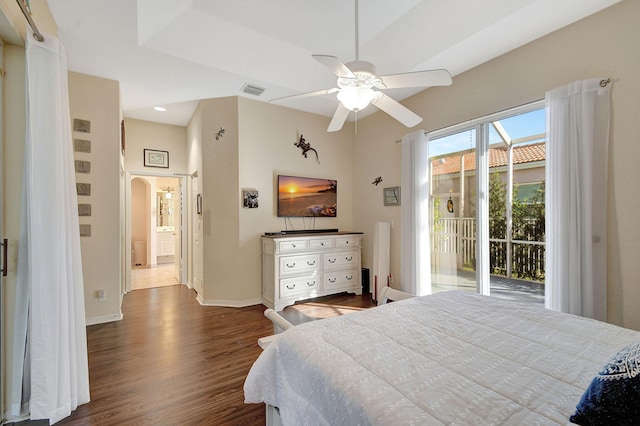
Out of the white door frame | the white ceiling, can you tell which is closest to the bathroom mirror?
the white door frame

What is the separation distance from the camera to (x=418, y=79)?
1691mm

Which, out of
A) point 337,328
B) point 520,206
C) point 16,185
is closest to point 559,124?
point 520,206

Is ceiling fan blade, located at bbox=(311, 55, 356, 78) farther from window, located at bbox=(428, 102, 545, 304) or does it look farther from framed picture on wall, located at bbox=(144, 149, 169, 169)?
framed picture on wall, located at bbox=(144, 149, 169, 169)

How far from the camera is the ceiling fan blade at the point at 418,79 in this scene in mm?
1639

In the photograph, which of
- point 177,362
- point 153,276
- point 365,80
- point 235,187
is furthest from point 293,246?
point 153,276

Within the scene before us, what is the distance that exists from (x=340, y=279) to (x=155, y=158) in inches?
147

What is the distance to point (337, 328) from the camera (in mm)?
1357

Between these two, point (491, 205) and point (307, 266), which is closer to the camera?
point (491, 205)

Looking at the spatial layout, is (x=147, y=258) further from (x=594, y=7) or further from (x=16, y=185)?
(x=594, y=7)

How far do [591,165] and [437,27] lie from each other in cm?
172

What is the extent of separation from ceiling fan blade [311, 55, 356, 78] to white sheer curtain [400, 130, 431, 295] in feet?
7.02

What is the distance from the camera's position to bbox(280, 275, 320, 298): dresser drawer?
11.9 feet

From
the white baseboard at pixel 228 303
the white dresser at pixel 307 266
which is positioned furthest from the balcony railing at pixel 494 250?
the white baseboard at pixel 228 303

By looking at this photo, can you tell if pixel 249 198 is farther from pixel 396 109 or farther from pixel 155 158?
pixel 396 109
